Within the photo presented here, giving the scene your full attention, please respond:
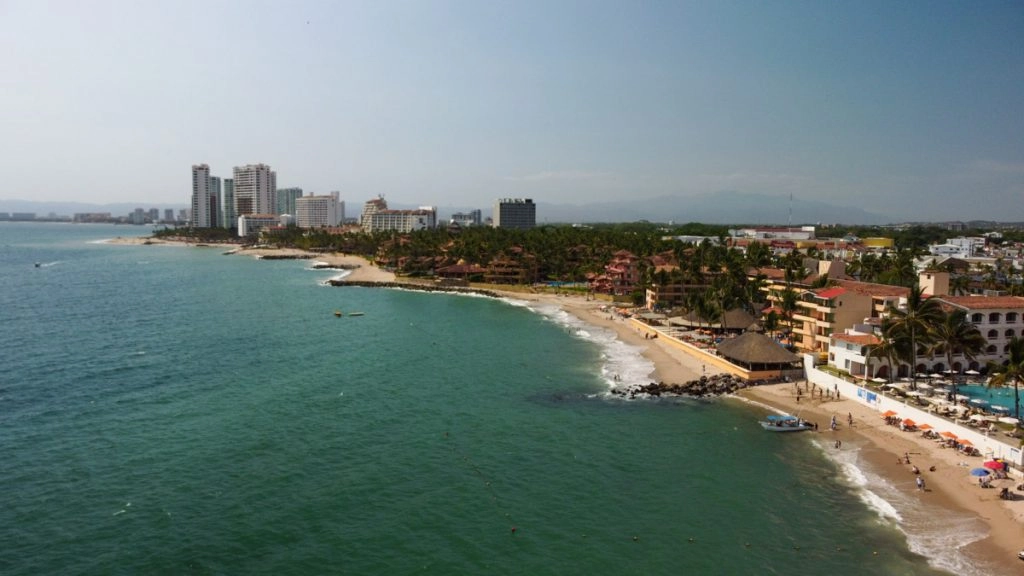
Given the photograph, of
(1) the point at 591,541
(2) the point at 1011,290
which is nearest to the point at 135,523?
(1) the point at 591,541

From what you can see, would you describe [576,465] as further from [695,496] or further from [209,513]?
[209,513]

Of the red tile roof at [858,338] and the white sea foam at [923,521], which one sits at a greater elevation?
the red tile roof at [858,338]

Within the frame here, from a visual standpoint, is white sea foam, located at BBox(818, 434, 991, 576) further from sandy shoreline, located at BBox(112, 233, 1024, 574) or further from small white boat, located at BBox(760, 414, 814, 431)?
small white boat, located at BBox(760, 414, 814, 431)

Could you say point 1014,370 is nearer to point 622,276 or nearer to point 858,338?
point 858,338

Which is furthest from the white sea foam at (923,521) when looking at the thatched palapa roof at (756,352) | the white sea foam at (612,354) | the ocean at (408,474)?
the white sea foam at (612,354)

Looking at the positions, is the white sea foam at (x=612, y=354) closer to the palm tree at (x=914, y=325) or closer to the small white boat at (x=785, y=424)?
the small white boat at (x=785, y=424)

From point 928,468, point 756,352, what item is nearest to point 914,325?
point 756,352
